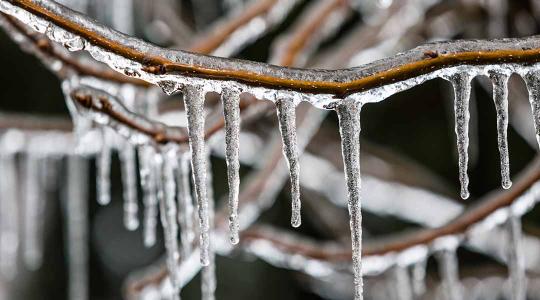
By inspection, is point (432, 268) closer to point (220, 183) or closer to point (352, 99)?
point (220, 183)

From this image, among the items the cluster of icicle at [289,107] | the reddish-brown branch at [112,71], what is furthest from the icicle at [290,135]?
the reddish-brown branch at [112,71]

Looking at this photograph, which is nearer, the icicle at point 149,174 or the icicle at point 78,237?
the icicle at point 149,174

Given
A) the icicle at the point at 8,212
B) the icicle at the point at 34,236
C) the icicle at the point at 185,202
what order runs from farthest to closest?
1. the icicle at the point at 34,236
2. the icicle at the point at 8,212
3. the icicle at the point at 185,202

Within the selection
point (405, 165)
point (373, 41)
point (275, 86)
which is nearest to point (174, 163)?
point (275, 86)

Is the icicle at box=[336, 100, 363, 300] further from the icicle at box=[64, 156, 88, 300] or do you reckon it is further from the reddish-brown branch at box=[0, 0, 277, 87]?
the icicle at box=[64, 156, 88, 300]

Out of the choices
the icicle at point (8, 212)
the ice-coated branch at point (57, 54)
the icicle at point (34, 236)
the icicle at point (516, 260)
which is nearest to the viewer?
the ice-coated branch at point (57, 54)

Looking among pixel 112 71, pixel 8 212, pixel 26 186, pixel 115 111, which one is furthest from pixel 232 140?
pixel 8 212

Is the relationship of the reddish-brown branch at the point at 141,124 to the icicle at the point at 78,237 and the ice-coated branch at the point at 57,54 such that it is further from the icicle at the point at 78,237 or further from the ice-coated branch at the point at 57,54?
the icicle at the point at 78,237
